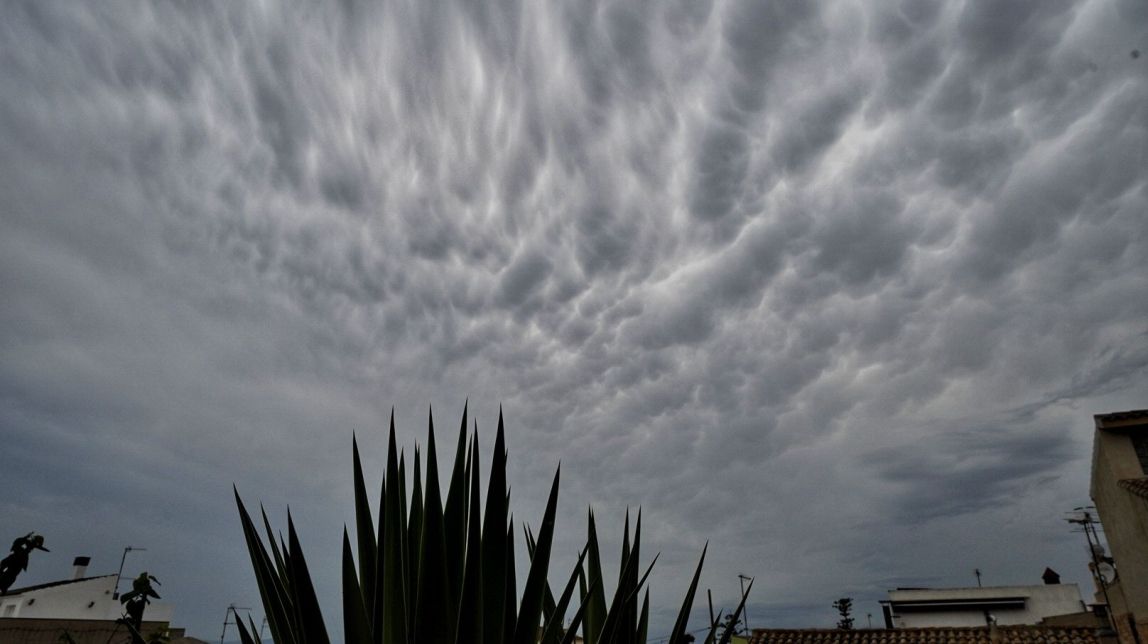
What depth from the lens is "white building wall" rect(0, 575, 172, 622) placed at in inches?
729

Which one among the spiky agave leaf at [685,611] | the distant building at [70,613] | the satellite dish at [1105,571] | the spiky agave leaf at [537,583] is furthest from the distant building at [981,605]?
the spiky agave leaf at [537,583]

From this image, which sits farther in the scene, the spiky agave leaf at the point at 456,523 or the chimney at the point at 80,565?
the chimney at the point at 80,565

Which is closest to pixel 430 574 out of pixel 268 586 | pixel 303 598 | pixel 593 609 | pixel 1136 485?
pixel 303 598

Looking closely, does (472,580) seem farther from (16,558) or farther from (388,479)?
(16,558)

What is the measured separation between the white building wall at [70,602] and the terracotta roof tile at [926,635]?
18.3m

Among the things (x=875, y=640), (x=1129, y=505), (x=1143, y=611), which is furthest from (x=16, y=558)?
(x=1143, y=611)

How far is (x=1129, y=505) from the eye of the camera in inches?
512

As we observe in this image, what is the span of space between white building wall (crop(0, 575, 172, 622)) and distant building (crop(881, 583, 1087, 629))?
1086 inches

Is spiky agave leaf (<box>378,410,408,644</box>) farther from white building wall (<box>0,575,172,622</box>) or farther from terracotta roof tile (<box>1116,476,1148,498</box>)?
white building wall (<box>0,575,172,622</box>)

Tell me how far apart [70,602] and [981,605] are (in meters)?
33.3

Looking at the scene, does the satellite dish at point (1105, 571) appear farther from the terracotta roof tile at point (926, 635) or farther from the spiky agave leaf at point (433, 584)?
the spiky agave leaf at point (433, 584)

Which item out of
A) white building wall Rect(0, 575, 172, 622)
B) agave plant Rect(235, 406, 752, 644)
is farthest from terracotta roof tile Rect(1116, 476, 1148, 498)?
white building wall Rect(0, 575, 172, 622)

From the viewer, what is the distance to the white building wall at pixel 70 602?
1852 centimetres

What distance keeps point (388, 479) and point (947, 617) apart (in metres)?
30.5
